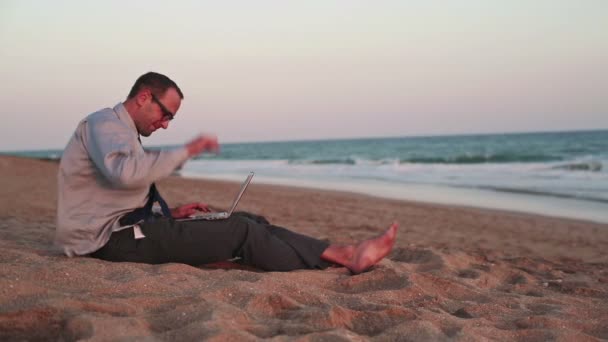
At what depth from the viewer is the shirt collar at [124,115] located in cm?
342

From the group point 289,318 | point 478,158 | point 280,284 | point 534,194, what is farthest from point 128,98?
point 478,158

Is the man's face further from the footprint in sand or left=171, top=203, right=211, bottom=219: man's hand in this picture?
the footprint in sand

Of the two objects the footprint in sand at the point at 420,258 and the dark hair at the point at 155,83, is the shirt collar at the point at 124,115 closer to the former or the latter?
the dark hair at the point at 155,83

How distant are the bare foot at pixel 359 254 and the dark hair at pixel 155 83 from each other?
1.37 m

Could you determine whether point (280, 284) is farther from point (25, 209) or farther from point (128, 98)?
point (25, 209)

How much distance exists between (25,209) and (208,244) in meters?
5.35

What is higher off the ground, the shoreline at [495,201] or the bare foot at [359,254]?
the bare foot at [359,254]

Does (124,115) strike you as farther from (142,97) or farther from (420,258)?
(420,258)

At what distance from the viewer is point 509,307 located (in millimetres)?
3363

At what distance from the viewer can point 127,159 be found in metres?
3.12

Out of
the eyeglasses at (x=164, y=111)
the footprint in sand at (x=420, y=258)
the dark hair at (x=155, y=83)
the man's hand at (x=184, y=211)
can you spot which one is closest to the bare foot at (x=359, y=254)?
the footprint in sand at (x=420, y=258)

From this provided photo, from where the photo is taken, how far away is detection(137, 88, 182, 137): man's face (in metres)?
3.42

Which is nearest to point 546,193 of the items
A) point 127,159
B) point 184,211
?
point 184,211

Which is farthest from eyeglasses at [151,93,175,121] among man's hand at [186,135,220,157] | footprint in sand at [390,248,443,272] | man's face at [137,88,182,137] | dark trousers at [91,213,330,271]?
footprint in sand at [390,248,443,272]
